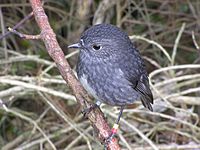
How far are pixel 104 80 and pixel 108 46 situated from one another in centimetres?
21

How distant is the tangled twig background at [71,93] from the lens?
4.14 metres

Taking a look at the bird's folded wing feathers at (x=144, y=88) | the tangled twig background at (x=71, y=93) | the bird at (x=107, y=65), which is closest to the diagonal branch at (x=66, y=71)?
the bird at (x=107, y=65)

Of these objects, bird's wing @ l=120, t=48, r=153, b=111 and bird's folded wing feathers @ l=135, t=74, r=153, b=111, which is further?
bird's folded wing feathers @ l=135, t=74, r=153, b=111

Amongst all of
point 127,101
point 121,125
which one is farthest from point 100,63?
point 121,125

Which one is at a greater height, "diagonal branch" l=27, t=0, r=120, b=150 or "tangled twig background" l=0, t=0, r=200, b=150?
"diagonal branch" l=27, t=0, r=120, b=150

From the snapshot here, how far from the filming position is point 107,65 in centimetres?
307

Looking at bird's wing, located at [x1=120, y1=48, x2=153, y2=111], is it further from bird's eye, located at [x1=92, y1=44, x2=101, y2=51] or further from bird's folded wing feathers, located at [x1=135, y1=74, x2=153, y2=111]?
bird's eye, located at [x1=92, y1=44, x2=101, y2=51]

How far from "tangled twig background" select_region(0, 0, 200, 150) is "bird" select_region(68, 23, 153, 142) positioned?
0.73 m

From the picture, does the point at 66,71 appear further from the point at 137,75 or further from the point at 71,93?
the point at 71,93

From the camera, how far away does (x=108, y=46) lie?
307 centimetres

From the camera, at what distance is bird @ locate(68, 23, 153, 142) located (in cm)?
298

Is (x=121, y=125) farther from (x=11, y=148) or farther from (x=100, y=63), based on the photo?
(x=100, y=63)

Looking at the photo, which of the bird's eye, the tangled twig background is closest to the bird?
the bird's eye

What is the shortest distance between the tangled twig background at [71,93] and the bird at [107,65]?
2.40 ft
